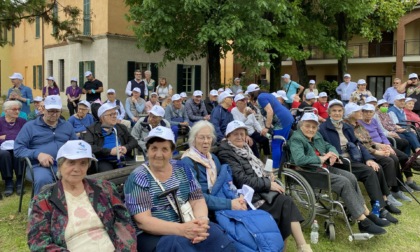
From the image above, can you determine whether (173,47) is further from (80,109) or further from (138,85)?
(80,109)

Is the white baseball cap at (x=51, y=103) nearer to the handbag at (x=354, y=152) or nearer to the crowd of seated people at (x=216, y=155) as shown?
the crowd of seated people at (x=216, y=155)

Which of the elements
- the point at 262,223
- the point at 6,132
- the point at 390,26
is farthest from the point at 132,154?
the point at 390,26

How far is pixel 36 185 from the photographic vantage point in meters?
4.12

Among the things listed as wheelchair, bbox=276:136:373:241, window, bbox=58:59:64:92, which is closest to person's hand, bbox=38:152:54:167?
wheelchair, bbox=276:136:373:241

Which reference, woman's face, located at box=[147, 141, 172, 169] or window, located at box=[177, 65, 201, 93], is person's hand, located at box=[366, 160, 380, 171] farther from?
window, located at box=[177, 65, 201, 93]

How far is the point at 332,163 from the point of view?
→ 15.1 feet

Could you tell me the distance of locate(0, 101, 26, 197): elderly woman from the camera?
5531 mm

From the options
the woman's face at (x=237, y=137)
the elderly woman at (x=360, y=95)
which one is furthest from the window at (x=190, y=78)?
the woman's face at (x=237, y=137)

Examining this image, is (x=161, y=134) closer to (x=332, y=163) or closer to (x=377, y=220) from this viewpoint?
(x=332, y=163)

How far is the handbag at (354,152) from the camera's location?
16.8 ft

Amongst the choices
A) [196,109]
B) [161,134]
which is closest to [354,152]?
[161,134]

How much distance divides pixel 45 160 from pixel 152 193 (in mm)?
2032

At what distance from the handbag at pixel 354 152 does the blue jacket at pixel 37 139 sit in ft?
12.0

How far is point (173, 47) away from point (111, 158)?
272 inches
